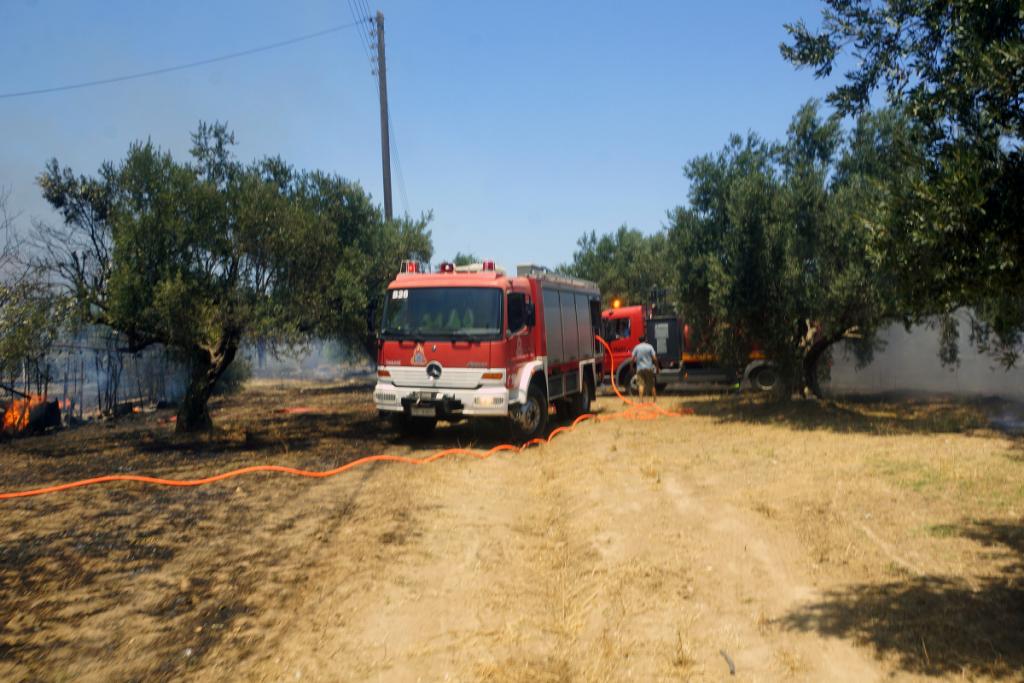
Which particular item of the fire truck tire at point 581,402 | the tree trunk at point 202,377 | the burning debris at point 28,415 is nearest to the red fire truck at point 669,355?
the fire truck tire at point 581,402

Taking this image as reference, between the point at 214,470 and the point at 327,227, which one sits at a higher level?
the point at 327,227

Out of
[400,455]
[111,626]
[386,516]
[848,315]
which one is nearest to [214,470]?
[400,455]

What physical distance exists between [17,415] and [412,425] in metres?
9.24

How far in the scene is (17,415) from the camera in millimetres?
16375

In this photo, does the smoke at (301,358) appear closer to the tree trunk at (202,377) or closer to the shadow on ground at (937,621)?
the tree trunk at (202,377)

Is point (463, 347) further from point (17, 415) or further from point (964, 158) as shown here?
point (17, 415)

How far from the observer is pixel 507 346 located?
1236cm

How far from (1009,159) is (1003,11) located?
0.98m

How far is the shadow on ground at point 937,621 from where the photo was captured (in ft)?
14.0

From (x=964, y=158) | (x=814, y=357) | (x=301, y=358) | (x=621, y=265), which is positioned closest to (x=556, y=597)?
(x=964, y=158)

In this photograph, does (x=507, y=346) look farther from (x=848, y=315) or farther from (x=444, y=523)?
(x=848, y=315)

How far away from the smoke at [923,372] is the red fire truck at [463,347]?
12076 mm

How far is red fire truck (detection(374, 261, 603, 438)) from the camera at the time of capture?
12281 mm

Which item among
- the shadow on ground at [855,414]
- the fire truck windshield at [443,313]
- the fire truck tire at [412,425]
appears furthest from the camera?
the shadow on ground at [855,414]
